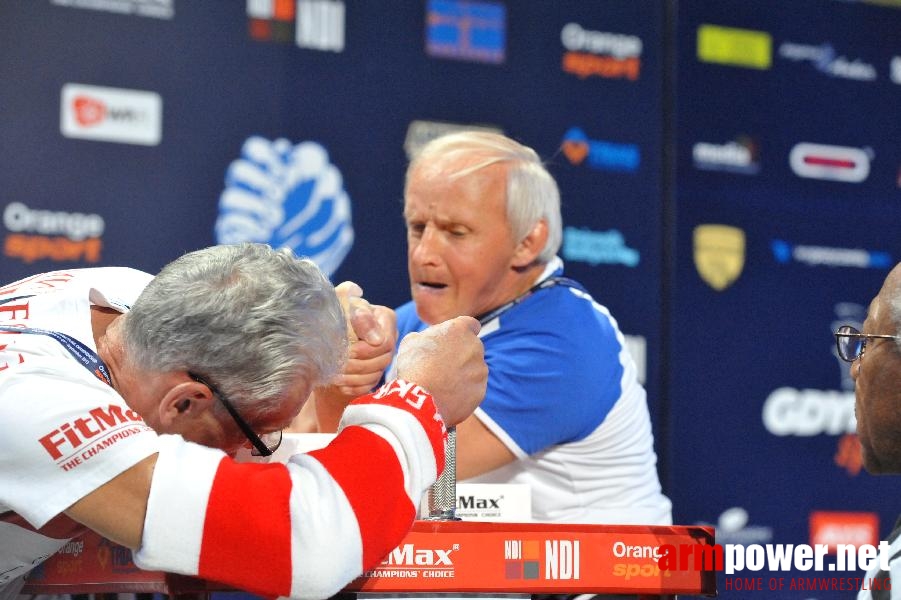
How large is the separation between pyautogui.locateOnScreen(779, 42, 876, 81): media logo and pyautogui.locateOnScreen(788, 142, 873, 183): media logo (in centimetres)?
28

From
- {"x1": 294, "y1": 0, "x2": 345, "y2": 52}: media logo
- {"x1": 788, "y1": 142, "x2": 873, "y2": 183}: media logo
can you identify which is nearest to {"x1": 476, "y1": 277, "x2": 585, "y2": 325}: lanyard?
{"x1": 294, "y1": 0, "x2": 345, "y2": 52}: media logo

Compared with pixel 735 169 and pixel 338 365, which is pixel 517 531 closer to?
pixel 338 365

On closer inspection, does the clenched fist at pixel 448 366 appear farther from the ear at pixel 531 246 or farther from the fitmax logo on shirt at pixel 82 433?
the ear at pixel 531 246

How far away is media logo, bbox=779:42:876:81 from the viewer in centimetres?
442

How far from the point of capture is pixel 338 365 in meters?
1.47

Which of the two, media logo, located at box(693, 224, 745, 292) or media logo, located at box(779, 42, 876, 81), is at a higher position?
media logo, located at box(779, 42, 876, 81)

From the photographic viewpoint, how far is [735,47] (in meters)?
4.34

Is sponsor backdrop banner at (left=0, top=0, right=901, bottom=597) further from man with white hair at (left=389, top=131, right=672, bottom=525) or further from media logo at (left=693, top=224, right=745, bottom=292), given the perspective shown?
man with white hair at (left=389, top=131, right=672, bottom=525)

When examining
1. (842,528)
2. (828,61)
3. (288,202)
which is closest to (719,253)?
Result: (828,61)

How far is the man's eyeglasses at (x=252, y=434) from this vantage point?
1.38m

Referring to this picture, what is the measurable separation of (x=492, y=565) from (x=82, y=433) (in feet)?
1.58

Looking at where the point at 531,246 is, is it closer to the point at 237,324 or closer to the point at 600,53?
the point at 237,324

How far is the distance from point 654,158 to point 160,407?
301cm

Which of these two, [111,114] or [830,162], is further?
[830,162]
